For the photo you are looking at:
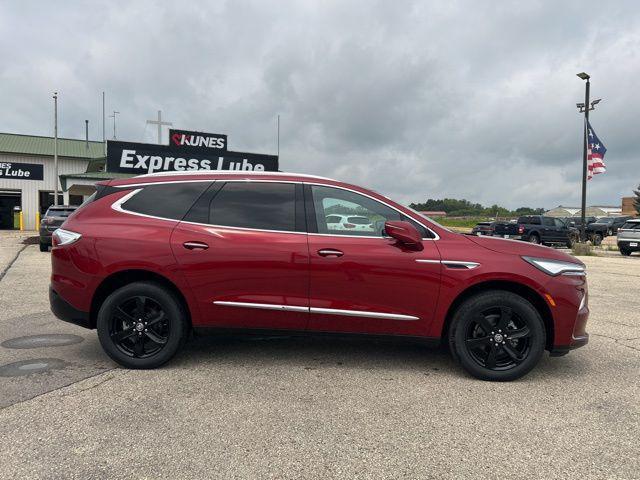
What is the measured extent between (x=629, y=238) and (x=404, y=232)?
19457mm

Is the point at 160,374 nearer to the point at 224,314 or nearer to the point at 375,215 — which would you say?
the point at 224,314

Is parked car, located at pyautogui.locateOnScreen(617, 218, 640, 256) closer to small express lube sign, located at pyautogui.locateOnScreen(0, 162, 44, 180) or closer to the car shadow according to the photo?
the car shadow

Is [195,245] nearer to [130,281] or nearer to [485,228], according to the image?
[130,281]

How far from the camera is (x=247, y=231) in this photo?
4066mm

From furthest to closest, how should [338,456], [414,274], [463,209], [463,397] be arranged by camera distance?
1. [463,209]
2. [414,274]
3. [463,397]
4. [338,456]

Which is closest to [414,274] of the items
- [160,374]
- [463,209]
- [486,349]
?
[486,349]

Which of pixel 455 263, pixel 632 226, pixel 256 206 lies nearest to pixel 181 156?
pixel 256 206

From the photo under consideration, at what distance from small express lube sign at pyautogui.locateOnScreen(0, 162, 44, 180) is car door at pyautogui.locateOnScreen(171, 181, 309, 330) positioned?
110 ft

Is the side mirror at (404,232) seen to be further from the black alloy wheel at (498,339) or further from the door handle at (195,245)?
the door handle at (195,245)

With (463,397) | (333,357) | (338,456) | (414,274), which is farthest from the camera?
(333,357)

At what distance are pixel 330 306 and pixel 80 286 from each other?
2.21 m

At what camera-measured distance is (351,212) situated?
13.6 feet

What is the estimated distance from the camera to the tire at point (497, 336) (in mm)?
3914

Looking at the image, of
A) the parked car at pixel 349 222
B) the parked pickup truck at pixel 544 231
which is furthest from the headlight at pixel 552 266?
the parked pickup truck at pixel 544 231
